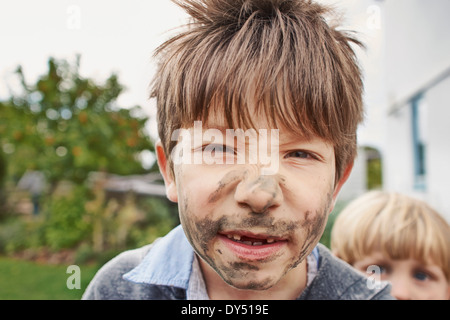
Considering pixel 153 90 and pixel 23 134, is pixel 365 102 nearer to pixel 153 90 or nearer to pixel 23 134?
pixel 153 90

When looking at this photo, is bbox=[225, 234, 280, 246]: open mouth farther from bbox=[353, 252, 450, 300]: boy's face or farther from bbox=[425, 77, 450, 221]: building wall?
bbox=[425, 77, 450, 221]: building wall

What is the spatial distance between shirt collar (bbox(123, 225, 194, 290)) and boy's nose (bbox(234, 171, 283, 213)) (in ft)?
0.86

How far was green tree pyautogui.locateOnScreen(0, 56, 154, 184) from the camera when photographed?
1051 mm

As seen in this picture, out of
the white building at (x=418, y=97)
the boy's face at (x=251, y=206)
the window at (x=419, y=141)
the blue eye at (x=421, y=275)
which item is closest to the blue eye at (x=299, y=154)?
the boy's face at (x=251, y=206)

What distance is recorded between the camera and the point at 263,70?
0.49 meters

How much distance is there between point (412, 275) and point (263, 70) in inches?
33.0

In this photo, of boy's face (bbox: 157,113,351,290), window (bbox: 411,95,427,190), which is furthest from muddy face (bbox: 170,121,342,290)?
window (bbox: 411,95,427,190)

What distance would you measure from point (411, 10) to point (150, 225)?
1.79m

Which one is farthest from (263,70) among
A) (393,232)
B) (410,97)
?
(410,97)

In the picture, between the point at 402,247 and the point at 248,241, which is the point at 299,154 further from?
the point at 402,247

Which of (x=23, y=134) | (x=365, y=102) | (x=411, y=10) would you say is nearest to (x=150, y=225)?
(x=23, y=134)

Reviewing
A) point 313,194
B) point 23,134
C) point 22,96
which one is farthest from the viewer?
point 23,134

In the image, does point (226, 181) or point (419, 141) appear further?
point (419, 141)
